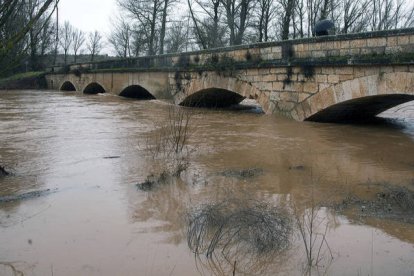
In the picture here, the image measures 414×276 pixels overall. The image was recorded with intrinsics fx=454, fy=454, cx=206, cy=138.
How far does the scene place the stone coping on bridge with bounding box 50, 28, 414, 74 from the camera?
8453 millimetres

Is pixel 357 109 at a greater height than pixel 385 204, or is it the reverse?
pixel 357 109

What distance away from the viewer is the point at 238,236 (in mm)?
3713

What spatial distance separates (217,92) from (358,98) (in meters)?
6.56

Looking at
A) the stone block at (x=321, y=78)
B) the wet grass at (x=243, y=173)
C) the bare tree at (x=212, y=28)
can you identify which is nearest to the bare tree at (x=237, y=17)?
the bare tree at (x=212, y=28)

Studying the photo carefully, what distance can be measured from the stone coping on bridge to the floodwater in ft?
5.21

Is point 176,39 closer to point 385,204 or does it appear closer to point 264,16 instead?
point 264,16

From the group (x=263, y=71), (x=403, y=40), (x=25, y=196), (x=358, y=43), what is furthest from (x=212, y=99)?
(x=25, y=196)

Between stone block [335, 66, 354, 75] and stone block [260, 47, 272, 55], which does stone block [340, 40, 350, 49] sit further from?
stone block [260, 47, 272, 55]

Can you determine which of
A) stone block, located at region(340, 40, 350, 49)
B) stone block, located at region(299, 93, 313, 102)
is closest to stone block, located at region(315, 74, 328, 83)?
stone block, located at region(299, 93, 313, 102)

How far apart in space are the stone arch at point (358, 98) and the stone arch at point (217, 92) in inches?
60.1

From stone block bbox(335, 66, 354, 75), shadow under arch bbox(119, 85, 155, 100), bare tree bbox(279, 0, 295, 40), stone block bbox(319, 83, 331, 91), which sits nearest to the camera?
stone block bbox(335, 66, 354, 75)

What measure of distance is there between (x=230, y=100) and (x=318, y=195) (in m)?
11.8

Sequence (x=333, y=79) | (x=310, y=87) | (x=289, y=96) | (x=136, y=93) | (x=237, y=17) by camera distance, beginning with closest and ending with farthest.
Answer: (x=333, y=79)
(x=310, y=87)
(x=289, y=96)
(x=136, y=93)
(x=237, y=17)

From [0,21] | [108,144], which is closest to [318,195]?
[0,21]
